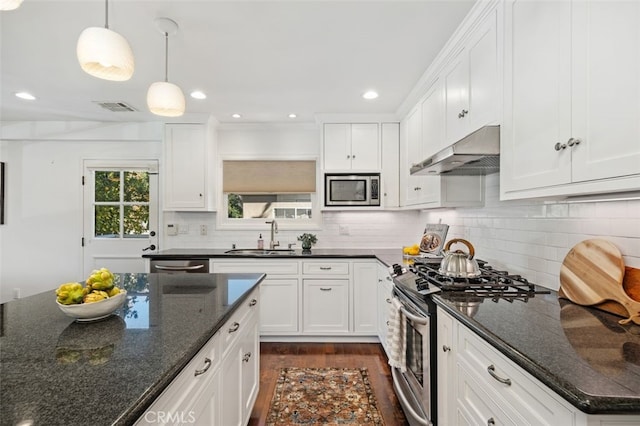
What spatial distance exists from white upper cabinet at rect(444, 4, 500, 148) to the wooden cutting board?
746 millimetres

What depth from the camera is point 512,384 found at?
3.22ft

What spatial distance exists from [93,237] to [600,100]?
4.87 meters

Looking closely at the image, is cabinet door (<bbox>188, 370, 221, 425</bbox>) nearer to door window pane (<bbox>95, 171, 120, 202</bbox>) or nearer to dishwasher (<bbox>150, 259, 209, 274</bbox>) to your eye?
dishwasher (<bbox>150, 259, 209, 274</bbox>)

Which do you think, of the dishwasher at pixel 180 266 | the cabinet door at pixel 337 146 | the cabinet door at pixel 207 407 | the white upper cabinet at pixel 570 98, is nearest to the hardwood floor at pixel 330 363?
the cabinet door at pixel 207 407

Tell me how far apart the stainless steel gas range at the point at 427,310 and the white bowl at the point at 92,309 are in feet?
4.65

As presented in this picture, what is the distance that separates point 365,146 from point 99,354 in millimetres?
3142

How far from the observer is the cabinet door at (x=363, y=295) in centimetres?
331

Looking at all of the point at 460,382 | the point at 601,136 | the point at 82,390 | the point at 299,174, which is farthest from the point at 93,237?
the point at 601,136

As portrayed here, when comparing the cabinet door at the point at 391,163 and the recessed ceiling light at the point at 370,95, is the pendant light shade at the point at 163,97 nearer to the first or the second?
the recessed ceiling light at the point at 370,95

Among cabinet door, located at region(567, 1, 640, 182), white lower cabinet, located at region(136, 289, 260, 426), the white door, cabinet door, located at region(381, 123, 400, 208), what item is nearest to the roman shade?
cabinet door, located at region(381, 123, 400, 208)

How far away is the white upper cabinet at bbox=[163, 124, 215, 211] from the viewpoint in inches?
145

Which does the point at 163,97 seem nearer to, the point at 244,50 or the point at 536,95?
the point at 244,50

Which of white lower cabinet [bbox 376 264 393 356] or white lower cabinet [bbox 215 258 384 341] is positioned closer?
white lower cabinet [bbox 376 264 393 356]

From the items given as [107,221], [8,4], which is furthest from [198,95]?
[107,221]
